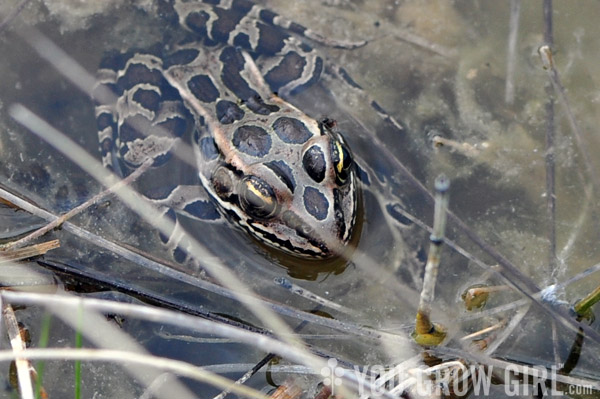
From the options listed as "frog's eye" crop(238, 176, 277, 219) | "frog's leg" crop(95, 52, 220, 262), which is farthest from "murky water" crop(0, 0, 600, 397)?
"frog's eye" crop(238, 176, 277, 219)

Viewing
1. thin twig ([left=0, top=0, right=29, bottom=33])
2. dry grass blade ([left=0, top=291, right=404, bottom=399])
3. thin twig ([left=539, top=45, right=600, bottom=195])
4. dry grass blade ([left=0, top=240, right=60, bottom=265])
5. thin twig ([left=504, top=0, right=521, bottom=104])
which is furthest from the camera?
thin twig ([left=0, top=0, right=29, bottom=33])

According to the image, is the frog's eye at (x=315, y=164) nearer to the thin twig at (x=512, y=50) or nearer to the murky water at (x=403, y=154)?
the murky water at (x=403, y=154)

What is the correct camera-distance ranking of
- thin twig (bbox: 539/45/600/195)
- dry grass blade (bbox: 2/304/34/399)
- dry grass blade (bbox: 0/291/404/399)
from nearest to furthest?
dry grass blade (bbox: 0/291/404/399), dry grass blade (bbox: 2/304/34/399), thin twig (bbox: 539/45/600/195)

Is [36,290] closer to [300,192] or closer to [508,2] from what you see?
[300,192]

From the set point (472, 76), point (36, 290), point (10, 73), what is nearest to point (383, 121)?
point (472, 76)

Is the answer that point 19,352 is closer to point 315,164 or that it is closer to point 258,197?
point 258,197

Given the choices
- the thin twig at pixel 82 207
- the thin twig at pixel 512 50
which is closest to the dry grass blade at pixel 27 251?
the thin twig at pixel 82 207

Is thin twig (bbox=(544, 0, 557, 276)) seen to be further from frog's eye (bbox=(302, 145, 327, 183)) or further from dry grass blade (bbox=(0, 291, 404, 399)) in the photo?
dry grass blade (bbox=(0, 291, 404, 399))
